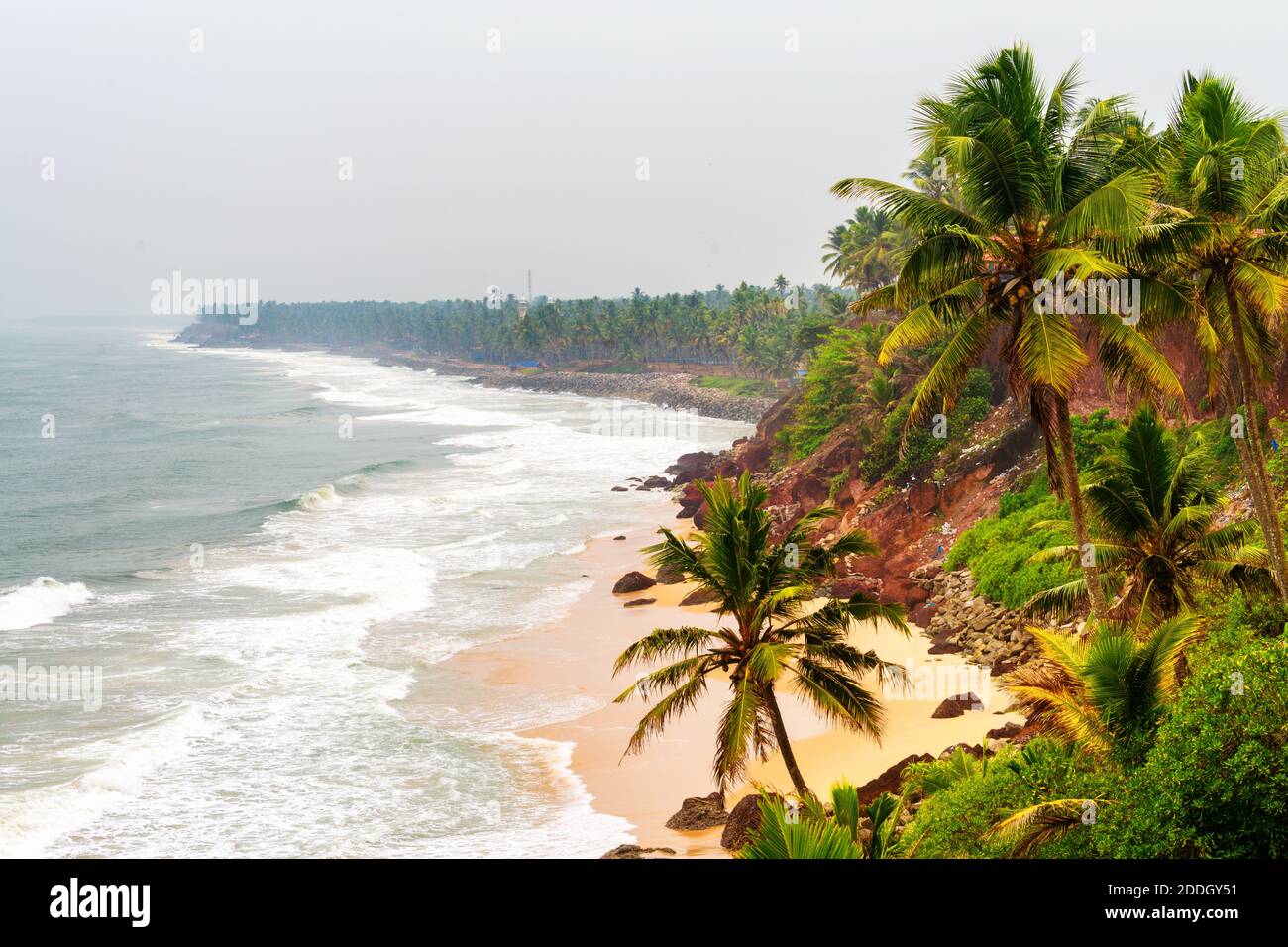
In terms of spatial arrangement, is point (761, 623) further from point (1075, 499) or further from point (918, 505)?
point (918, 505)

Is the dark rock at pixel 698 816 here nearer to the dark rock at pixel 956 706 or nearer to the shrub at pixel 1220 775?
the dark rock at pixel 956 706

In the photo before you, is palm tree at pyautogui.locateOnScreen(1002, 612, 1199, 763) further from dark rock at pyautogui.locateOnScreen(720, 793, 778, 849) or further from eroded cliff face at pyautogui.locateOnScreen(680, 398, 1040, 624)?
eroded cliff face at pyautogui.locateOnScreen(680, 398, 1040, 624)

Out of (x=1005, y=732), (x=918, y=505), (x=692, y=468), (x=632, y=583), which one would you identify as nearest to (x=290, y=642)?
(x=632, y=583)

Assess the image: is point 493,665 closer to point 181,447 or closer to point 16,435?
point 181,447

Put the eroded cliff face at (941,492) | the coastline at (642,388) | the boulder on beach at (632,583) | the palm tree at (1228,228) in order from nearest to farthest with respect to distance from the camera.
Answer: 1. the palm tree at (1228,228)
2. the eroded cliff face at (941,492)
3. the boulder on beach at (632,583)
4. the coastline at (642,388)

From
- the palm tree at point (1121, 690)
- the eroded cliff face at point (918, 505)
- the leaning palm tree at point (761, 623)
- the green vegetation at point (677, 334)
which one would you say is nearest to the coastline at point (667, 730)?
the leaning palm tree at point (761, 623)
